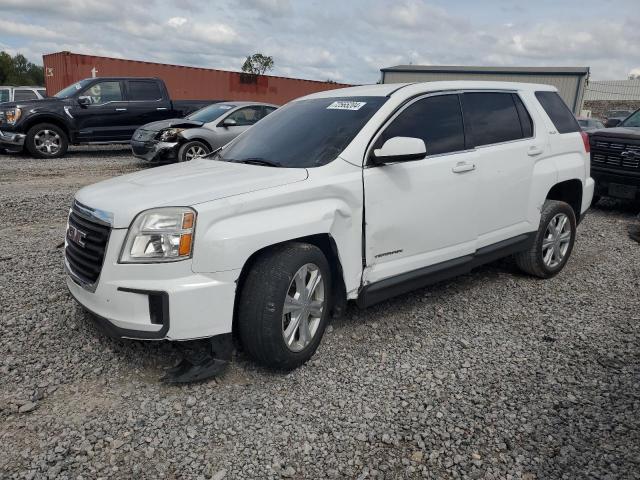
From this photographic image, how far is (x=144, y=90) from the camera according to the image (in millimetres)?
13102

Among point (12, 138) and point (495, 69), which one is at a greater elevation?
point (495, 69)

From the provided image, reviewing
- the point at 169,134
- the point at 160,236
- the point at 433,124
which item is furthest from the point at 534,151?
the point at 169,134

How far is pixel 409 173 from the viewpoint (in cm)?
362

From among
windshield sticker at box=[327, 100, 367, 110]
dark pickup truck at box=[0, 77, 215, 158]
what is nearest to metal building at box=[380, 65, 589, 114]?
dark pickup truck at box=[0, 77, 215, 158]

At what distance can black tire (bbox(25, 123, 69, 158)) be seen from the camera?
38.9ft

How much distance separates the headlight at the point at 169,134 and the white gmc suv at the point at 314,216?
21.5 feet

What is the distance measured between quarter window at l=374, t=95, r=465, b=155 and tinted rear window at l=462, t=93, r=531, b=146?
0.14m

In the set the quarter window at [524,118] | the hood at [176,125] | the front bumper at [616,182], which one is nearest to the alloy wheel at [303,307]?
the quarter window at [524,118]

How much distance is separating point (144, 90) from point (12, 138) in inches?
125

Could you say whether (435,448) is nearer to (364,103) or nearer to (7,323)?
(364,103)

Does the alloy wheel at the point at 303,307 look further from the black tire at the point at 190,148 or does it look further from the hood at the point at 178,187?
the black tire at the point at 190,148

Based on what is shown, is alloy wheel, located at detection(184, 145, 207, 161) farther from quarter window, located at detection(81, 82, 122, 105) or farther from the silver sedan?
quarter window, located at detection(81, 82, 122, 105)

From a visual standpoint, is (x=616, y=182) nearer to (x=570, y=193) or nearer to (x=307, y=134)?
(x=570, y=193)

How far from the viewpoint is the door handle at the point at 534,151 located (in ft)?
15.1
